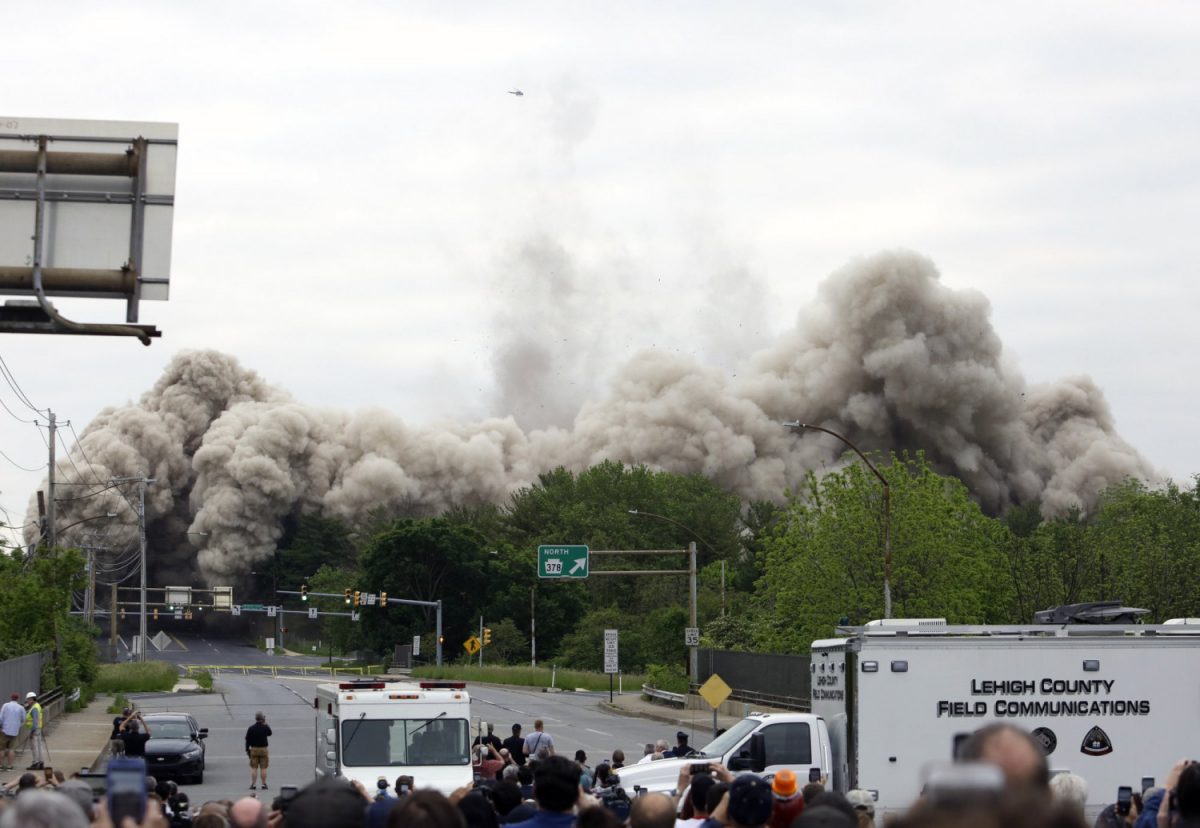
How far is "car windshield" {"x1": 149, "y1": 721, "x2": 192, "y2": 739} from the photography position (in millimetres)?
27344

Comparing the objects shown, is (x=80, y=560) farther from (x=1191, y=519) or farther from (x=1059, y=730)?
(x=1191, y=519)

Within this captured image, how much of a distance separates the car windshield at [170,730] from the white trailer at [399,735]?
35.2ft

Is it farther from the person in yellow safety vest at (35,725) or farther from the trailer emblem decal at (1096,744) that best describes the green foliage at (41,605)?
the trailer emblem decal at (1096,744)

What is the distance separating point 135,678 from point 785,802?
52466mm

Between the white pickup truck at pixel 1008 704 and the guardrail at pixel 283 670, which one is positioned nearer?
the white pickup truck at pixel 1008 704

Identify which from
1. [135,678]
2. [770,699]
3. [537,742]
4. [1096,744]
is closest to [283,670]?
[135,678]

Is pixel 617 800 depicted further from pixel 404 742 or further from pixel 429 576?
pixel 429 576

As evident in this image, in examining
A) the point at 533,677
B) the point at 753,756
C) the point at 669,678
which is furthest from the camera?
the point at 533,677

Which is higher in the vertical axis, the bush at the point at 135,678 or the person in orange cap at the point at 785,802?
the person in orange cap at the point at 785,802

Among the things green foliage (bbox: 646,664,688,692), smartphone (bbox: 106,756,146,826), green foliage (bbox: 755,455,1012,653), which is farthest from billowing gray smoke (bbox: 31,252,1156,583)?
smartphone (bbox: 106,756,146,826)

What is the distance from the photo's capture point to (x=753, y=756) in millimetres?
16219

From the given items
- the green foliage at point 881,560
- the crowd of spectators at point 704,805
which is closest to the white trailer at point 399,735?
the crowd of spectators at point 704,805

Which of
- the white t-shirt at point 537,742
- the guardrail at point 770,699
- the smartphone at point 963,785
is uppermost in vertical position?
the smartphone at point 963,785

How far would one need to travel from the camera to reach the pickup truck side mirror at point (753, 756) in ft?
52.8
